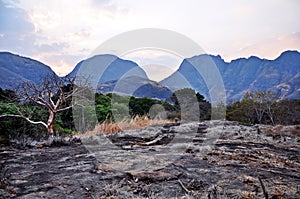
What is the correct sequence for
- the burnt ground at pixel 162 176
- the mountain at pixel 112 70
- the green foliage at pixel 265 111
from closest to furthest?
the burnt ground at pixel 162 176 < the mountain at pixel 112 70 < the green foliage at pixel 265 111

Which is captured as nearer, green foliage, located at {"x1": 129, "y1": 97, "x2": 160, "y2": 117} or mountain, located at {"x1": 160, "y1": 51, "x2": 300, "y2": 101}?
green foliage, located at {"x1": 129, "y1": 97, "x2": 160, "y2": 117}

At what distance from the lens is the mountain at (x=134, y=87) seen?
1073cm

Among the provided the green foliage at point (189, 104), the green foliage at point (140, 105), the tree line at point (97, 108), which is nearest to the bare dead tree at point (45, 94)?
the tree line at point (97, 108)

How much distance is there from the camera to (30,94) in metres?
8.64

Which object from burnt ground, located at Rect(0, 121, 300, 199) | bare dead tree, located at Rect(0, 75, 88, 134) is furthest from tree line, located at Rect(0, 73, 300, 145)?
burnt ground, located at Rect(0, 121, 300, 199)

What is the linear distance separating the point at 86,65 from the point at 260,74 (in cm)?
11597

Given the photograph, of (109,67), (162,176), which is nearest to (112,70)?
(109,67)

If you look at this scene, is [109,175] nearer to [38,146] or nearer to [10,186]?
[10,186]

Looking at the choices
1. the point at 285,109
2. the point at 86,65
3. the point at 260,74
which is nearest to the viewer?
the point at 86,65

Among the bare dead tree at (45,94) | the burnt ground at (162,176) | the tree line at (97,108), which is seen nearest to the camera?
the burnt ground at (162,176)

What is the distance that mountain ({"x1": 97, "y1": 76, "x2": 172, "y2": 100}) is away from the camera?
10.7m

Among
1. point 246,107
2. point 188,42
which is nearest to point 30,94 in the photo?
point 188,42

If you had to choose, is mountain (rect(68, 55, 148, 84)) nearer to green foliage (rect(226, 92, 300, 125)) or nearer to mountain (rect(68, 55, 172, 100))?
mountain (rect(68, 55, 172, 100))

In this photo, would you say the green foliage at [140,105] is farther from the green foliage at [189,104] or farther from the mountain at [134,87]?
the green foliage at [189,104]
